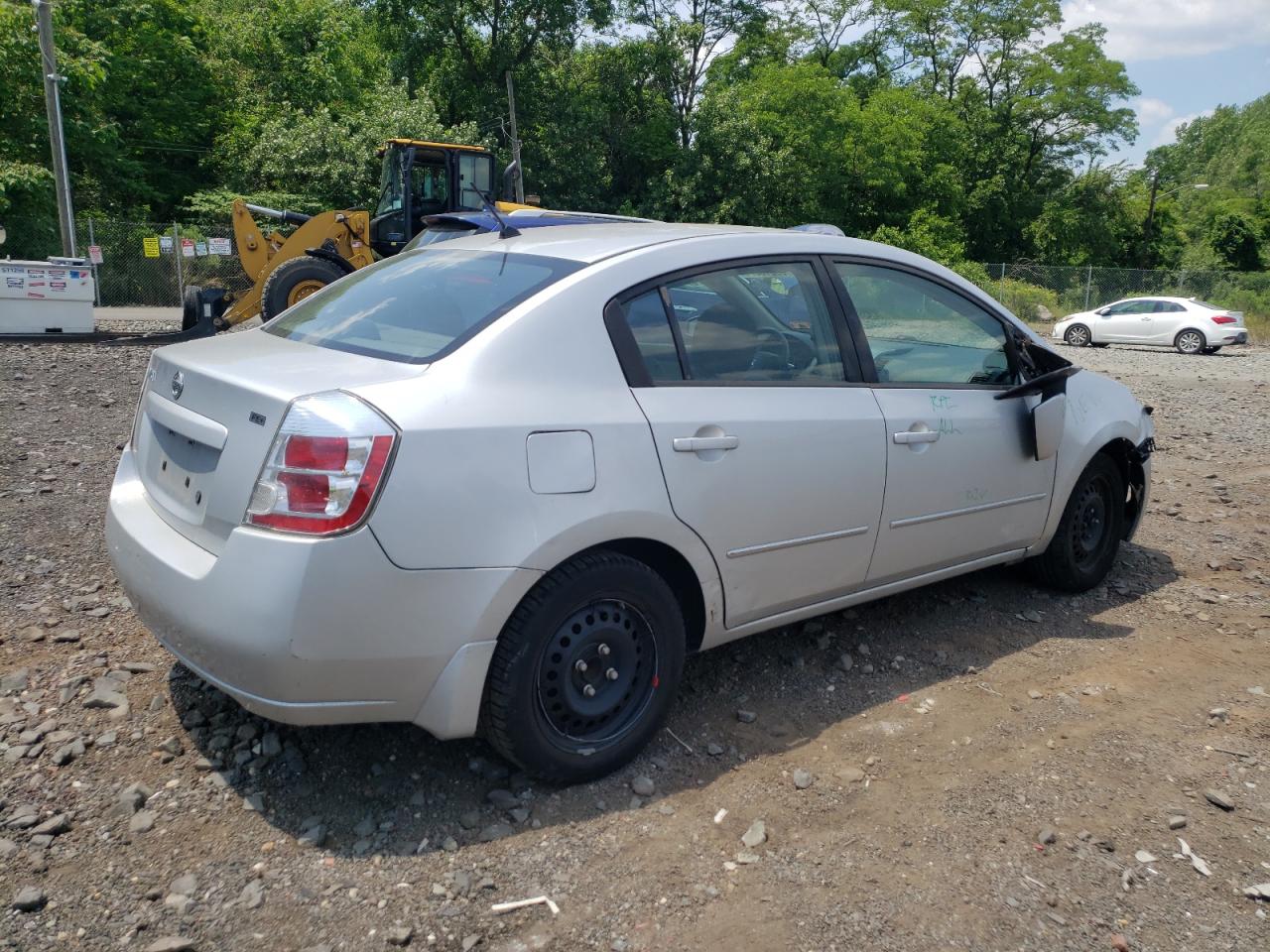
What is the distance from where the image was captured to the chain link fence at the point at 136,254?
26.4 meters

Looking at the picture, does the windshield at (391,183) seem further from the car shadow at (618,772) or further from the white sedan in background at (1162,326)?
the white sedan in background at (1162,326)

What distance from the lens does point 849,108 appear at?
42.4 m

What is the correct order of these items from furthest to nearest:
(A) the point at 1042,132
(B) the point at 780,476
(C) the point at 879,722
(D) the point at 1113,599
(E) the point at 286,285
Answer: (A) the point at 1042,132
(E) the point at 286,285
(D) the point at 1113,599
(C) the point at 879,722
(B) the point at 780,476

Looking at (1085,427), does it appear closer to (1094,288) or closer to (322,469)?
(322,469)

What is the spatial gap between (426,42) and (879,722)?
3512 centimetres

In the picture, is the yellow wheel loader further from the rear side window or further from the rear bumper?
the rear bumper

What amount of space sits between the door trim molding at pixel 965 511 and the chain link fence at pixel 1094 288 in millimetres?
33009

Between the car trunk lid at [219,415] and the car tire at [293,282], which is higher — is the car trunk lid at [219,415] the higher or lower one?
the lower one

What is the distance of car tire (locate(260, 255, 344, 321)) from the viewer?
Result: 13.6 meters

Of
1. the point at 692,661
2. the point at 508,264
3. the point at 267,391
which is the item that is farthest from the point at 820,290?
the point at 267,391

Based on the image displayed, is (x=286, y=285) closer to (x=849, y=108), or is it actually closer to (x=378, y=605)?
(x=378, y=605)

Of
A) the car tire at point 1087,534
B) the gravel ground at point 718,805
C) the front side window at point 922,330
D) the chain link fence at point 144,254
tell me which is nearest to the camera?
the gravel ground at point 718,805

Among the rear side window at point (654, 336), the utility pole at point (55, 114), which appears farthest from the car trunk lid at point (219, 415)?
the utility pole at point (55, 114)

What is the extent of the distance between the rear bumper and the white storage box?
49.1 ft
